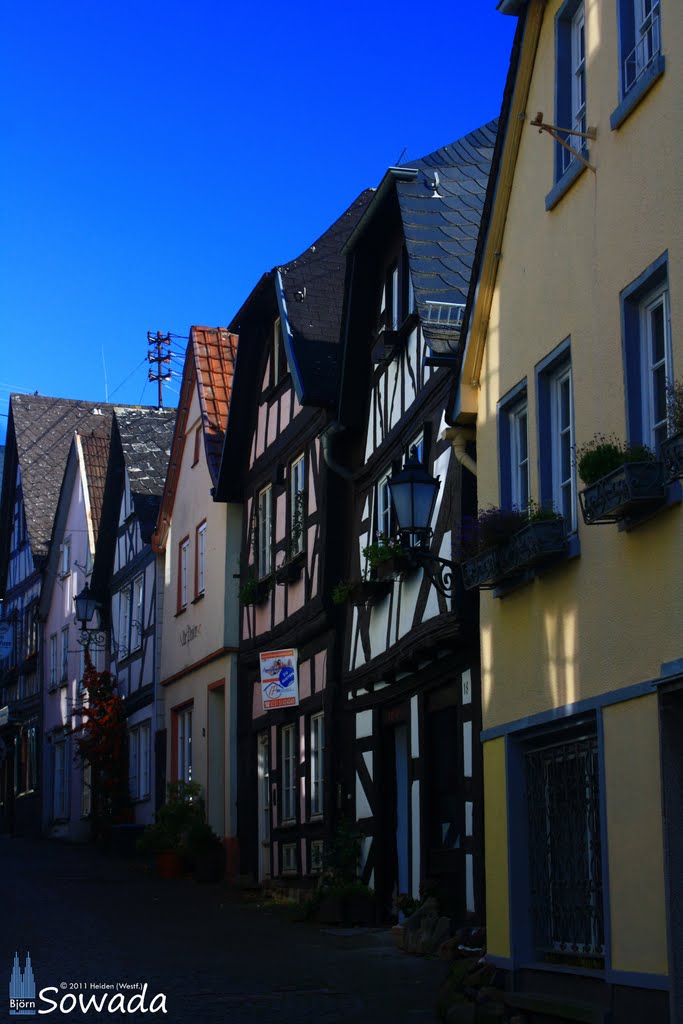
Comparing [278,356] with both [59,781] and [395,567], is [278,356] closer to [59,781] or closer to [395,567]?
[395,567]

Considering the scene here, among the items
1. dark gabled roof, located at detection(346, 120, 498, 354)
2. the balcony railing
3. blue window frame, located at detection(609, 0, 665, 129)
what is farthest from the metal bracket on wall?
dark gabled roof, located at detection(346, 120, 498, 354)

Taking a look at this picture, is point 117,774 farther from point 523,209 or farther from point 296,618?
point 523,209

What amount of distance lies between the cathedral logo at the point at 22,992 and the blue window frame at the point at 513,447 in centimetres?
504

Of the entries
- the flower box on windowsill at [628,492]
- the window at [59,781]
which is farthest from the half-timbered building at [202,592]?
the flower box on windowsill at [628,492]

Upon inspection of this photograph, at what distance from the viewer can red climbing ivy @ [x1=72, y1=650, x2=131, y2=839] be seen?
2966 centimetres

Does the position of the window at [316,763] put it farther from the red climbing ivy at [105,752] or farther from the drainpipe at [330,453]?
the red climbing ivy at [105,752]

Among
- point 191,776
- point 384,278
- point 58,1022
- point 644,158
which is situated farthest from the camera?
point 191,776

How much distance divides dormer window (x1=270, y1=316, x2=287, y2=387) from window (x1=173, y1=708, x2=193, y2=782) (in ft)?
22.8

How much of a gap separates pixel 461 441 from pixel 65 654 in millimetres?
25144

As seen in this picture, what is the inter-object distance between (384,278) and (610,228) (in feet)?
24.5

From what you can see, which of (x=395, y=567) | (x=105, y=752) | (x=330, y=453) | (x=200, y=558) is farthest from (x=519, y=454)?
(x=105, y=752)

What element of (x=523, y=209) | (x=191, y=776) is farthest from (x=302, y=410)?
(x=523, y=209)

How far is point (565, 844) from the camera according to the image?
1029 centimetres

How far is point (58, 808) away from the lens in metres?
36.5
